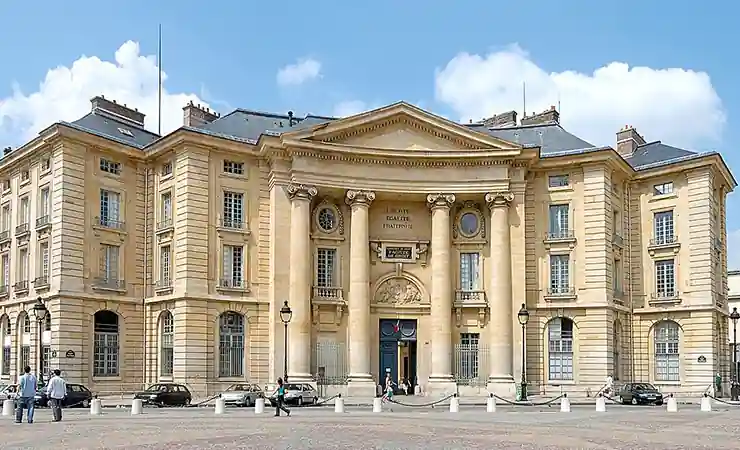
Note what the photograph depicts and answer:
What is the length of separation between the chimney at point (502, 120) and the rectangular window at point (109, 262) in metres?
24.7

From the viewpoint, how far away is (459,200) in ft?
182

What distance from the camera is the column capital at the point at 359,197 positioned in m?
53.0

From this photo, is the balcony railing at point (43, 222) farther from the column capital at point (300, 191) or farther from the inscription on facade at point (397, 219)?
the inscription on facade at point (397, 219)

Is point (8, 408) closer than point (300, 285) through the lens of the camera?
Yes

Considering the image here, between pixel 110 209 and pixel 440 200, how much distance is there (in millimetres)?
17201

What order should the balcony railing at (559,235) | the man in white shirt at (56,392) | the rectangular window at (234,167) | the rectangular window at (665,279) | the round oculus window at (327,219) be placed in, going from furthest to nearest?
the rectangular window at (665,279) < the balcony railing at (559,235) < the round oculus window at (327,219) < the rectangular window at (234,167) < the man in white shirt at (56,392)

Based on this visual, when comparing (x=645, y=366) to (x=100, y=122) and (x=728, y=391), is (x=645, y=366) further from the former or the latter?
(x=100, y=122)

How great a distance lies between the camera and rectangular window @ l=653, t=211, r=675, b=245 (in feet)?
185

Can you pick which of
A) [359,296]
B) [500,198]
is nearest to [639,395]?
[500,198]

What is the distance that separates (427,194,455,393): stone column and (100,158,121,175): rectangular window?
16346 mm

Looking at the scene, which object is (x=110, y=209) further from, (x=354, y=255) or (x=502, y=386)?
(x=502, y=386)

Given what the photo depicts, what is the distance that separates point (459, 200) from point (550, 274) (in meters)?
6.37

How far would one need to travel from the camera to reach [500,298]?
175 feet

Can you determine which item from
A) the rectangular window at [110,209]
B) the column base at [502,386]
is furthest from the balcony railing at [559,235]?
the rectangular window at [110,209]
